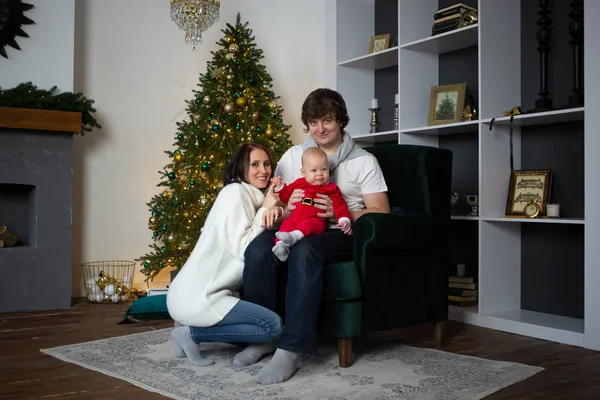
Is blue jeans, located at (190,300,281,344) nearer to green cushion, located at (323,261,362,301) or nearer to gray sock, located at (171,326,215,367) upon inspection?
gray sock, located at (171,326,215,367)

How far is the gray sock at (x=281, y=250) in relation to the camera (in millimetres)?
2393

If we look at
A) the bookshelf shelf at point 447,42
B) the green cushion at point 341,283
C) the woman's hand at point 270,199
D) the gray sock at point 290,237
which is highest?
the bookshelf shelf at point 447,42

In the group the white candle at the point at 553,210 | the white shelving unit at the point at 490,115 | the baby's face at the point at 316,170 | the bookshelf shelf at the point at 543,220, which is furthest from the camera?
the white candle at the point at 553,210

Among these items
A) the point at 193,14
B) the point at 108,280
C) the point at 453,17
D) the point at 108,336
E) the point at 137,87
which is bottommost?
the point at 108,336

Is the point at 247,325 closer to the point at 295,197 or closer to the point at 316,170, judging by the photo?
the point at 295,197

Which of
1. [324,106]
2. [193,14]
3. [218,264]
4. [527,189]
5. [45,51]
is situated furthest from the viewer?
[193,14]

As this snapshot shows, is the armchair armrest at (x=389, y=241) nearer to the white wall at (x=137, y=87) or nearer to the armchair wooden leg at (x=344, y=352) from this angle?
the armchair wooden leg at (x=344, y=352)

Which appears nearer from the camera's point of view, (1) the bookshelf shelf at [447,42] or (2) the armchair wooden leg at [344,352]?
(2) the armchair wooden leg at [344,352]

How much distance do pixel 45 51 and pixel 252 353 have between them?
277cm

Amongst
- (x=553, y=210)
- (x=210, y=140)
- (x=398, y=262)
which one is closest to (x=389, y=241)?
(x=398, y=262)

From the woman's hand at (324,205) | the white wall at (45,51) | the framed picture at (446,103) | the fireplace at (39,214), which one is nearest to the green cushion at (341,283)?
the woman's hand at (324,205)

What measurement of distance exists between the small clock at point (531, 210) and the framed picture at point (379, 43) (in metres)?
1.60

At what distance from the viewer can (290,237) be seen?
2.44 metres

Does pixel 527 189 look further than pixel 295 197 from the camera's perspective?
Yes
